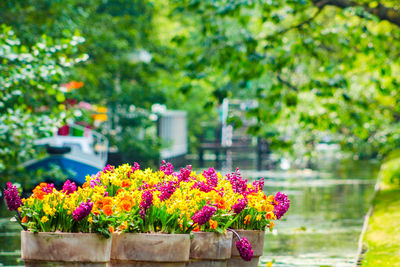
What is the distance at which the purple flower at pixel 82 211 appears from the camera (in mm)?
5773

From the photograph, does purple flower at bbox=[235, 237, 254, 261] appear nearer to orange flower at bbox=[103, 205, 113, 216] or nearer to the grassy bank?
orange flower at bbox=[103, 205, 113, 216]

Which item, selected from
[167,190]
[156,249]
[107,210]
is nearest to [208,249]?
[156,249]

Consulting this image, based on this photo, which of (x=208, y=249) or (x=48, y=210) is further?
(x=208, y=249)

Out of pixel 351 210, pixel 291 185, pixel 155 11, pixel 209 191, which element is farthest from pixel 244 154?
pixel 209 191

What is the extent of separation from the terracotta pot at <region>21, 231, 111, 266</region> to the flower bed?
78 millimetres

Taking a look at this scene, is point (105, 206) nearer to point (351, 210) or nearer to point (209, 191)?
point (209, 191)

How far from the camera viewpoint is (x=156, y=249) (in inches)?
239

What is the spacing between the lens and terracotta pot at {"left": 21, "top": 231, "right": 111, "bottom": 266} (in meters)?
5.83

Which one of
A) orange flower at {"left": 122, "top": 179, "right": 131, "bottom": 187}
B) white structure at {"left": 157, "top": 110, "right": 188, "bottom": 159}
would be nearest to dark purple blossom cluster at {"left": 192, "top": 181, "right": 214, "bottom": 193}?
orange flower at {"left": 122, "top": 179, "right": 131, "bottom": 187}

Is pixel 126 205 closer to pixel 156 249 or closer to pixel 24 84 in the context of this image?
pixel 156 249

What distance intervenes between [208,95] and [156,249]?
1866 cm

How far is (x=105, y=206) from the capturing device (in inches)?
236

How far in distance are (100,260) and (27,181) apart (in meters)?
10.0

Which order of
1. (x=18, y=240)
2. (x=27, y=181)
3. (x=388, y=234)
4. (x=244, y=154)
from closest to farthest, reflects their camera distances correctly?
(x=388, y=234) → (x=18, y=240) → (x=27, y=181) → (x=244, y=154)
